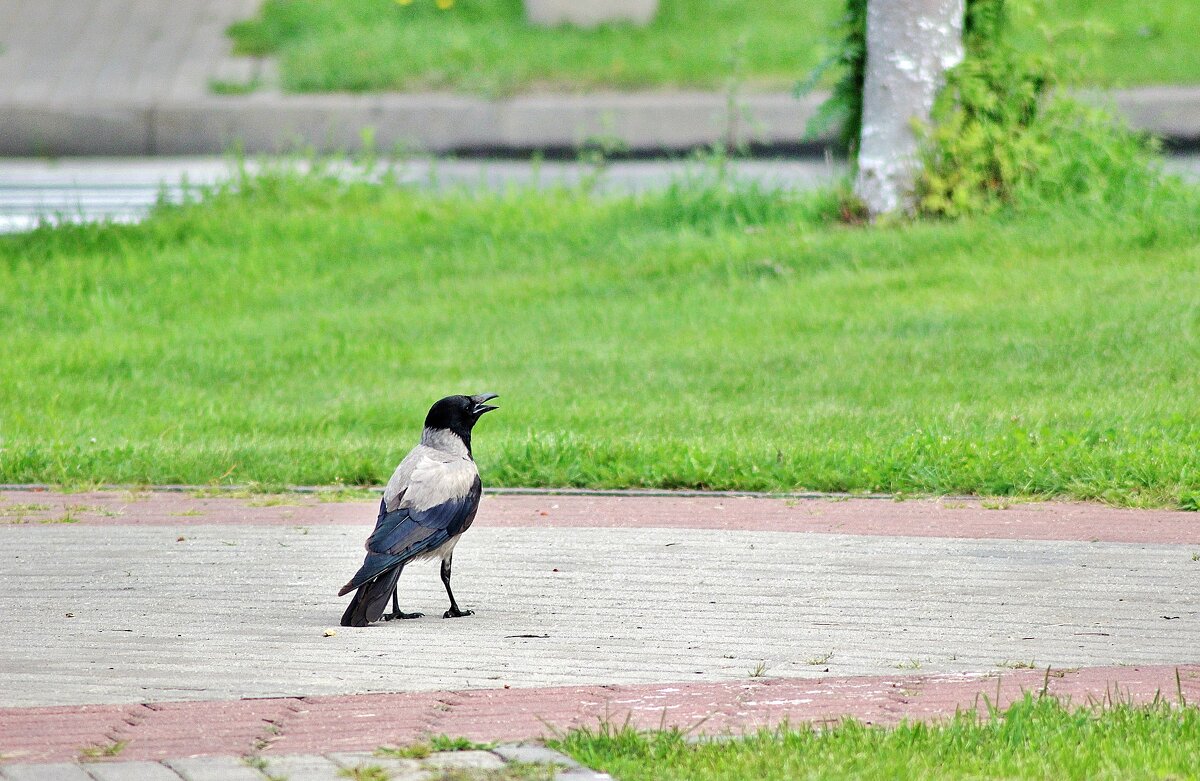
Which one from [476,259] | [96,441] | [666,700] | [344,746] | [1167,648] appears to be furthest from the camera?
[476,259]

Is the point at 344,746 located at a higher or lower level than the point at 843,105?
lower

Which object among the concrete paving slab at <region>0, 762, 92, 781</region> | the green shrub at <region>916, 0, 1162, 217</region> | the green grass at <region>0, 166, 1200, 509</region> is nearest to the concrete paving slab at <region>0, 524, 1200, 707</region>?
the concrete paving slab at <region>0, 762, 92, 781</region>

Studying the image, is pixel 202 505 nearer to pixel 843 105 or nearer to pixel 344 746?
pixel 344 746

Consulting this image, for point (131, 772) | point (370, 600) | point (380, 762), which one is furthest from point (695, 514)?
point (131, 772)

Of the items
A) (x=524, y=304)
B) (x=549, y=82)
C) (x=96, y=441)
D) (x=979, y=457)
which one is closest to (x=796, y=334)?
(x=524, y=304)

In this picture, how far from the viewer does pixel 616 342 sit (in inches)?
436

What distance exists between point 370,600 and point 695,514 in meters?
2.15

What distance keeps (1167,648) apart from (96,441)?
575cm

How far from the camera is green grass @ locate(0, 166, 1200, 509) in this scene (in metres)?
8.34

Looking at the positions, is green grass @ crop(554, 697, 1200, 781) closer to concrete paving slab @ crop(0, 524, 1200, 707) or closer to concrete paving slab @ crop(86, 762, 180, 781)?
concrete paving slab @ crop(0, 524, 1200, 707)

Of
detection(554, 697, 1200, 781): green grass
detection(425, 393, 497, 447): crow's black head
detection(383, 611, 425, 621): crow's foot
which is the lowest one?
detection(383, 611, 425, 621): crow's foot

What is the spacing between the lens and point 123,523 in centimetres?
748

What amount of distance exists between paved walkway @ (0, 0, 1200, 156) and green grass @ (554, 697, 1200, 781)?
465 inches

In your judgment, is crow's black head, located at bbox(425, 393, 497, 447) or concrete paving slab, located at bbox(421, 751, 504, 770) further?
crow's black head, located at bbox(425, 393, 497, 447)
